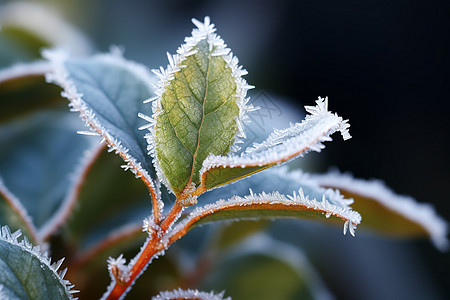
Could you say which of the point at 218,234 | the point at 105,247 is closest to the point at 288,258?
the point at 218,234

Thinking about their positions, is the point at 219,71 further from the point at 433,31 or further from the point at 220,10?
the point at 220,10

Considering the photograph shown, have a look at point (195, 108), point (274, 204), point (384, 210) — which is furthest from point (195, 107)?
point (384, 210)

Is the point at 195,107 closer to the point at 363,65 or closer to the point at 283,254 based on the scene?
the point at 283,254

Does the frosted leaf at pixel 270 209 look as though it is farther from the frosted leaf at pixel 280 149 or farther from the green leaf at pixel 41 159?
the green leaf at pixel 41 159

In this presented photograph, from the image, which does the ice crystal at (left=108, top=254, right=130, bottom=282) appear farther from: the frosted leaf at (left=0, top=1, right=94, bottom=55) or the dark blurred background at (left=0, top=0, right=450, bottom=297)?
the dark blurred background at (left=0, top=0, right=450, bottom=297)

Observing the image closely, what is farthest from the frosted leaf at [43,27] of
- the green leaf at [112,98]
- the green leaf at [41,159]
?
the green leaf at [112,98]

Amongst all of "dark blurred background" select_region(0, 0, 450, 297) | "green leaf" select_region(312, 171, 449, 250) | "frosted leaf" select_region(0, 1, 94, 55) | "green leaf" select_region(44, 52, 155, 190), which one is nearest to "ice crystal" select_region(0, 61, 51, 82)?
"green leaf" select_region(44, 52, 155, 190)
